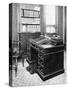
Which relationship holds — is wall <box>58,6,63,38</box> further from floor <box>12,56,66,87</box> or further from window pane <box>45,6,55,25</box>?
floor <box>12,56,66,87</box>

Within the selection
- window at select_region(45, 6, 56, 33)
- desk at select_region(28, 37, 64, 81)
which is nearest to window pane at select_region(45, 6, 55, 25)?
window at select_region(45, 6, 56, 33)

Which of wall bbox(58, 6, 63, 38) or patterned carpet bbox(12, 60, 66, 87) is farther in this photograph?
wall bbox(58, 6, 63, 38)

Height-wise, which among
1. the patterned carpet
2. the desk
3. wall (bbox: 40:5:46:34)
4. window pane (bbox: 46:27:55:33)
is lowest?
the patterned carpet

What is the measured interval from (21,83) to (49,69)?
1.80 ft

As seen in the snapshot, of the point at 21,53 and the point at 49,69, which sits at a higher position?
the point at 21,53

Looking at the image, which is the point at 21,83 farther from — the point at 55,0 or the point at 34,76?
the point at 55,0

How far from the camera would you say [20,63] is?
10.6ft

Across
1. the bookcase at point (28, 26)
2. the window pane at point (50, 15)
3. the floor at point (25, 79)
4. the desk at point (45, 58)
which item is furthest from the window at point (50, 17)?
the floor at point (25, 79)

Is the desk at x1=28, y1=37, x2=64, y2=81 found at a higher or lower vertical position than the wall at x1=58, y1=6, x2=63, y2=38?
lower

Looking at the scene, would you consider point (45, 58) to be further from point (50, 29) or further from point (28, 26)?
point (28, 26)

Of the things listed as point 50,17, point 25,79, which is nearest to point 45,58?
point 25,79

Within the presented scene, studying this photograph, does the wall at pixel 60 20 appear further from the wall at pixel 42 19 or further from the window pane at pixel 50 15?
the wall at pixel 42 19

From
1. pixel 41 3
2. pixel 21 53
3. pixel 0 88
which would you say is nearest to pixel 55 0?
pixel 41 3

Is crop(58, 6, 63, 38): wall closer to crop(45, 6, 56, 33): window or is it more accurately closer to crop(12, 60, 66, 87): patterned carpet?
crop(45, 6, 56, 33): window
